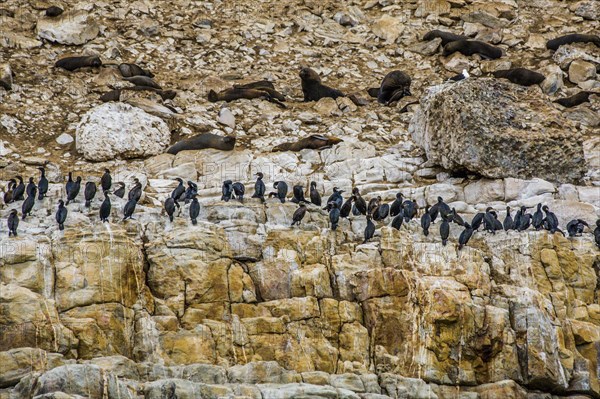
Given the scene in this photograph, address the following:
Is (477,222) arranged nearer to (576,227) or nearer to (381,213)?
(381,213)

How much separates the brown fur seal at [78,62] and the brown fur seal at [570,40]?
1431 cm

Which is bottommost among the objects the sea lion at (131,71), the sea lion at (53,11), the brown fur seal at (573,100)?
the brown fur seal at (573,100)

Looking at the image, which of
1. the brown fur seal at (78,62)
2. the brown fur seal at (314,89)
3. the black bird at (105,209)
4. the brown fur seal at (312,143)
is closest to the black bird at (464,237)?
the black bird at (105,209)

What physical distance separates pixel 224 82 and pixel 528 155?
32.9ft

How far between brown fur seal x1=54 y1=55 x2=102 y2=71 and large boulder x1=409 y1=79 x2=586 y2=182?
10.7 meters

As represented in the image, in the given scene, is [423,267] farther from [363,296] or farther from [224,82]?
[224,82]

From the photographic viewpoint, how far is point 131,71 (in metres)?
31.6

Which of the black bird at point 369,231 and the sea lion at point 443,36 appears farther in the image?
the sea lion at point 443,36

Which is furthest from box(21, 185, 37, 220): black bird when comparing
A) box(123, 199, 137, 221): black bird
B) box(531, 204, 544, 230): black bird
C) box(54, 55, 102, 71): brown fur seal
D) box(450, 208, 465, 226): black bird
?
box(54, 55, 102, 71): brown fur seal

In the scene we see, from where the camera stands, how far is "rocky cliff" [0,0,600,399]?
16938 millimetres

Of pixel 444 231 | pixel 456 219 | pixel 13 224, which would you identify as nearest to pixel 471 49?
pixel 456 219

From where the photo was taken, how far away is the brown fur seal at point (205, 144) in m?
26.2

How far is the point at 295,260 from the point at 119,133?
896 centimetres

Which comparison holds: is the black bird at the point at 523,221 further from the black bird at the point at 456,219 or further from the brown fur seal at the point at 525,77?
the brown fur seal at the point at 525,77
